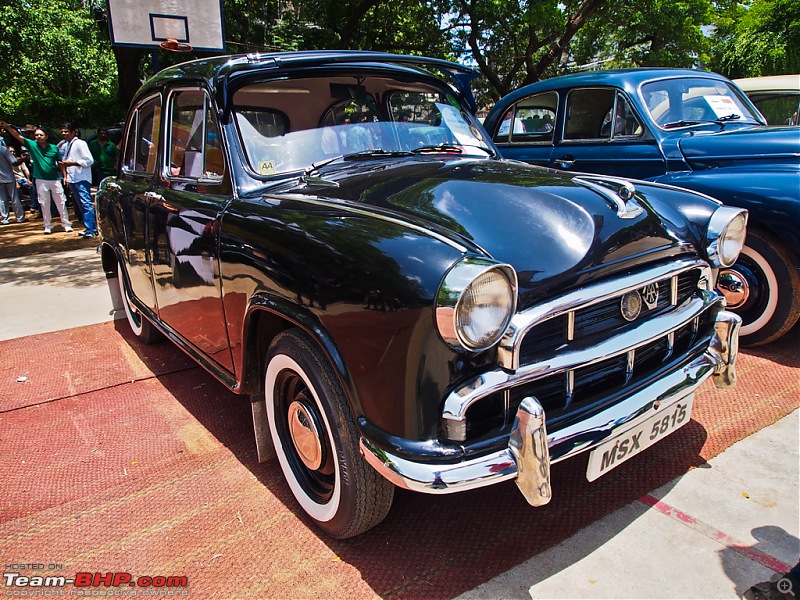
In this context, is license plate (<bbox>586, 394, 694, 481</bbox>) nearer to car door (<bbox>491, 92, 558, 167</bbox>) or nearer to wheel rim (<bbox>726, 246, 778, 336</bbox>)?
wheel rim (<bbox>726, 246, 778, 336</bbox>)

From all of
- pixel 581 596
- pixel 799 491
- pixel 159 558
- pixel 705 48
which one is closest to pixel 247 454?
pixel 159 558

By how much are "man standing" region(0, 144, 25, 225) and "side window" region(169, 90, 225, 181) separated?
912 centimetres

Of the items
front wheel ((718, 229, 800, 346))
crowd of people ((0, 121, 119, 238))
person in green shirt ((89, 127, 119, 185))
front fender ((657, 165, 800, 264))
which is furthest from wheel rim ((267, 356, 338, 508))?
person in green shirt ((89, 127, 119, 185))

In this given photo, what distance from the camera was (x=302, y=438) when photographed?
2.40m

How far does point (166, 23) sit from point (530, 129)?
6.98 m

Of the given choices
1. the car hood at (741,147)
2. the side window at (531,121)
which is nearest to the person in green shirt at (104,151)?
the side window at (531,121)

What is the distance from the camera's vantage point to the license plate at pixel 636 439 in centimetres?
212

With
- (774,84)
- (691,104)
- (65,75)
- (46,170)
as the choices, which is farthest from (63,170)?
(65,75)

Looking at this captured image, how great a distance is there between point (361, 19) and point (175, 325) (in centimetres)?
1474

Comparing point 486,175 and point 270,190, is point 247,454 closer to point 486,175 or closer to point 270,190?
point 270,190

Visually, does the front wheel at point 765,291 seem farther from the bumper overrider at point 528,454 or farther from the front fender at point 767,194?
the bumper overrider at point 528,454

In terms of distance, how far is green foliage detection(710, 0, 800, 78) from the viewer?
15844 millimetres

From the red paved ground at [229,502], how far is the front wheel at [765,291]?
0.25 meters

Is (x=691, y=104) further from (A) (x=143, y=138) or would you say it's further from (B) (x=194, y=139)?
(A) (x=143, y=138)
